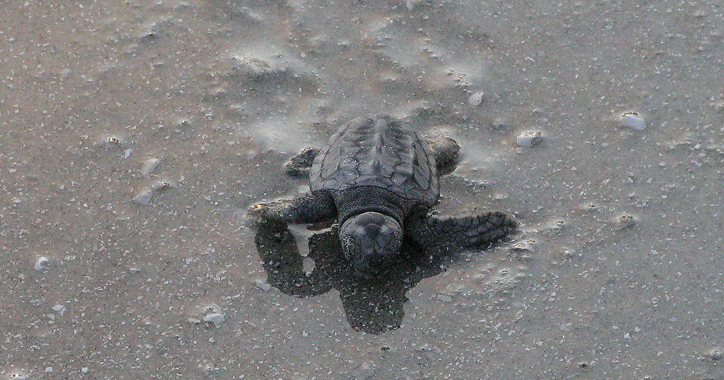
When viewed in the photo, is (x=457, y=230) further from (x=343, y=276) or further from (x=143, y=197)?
(x=143, y=197)

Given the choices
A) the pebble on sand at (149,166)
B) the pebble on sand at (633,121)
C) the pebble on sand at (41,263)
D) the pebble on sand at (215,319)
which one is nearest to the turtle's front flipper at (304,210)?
the pebble on sand at (215,319)

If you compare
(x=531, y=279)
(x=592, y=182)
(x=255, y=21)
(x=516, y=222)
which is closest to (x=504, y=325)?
(x=531, y=279)

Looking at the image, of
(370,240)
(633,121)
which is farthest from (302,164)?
(633,121)

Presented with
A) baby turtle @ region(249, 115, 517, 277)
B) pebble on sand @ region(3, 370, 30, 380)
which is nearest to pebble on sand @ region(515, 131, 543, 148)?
baby turtle @ region(249, 115, 517, 277)

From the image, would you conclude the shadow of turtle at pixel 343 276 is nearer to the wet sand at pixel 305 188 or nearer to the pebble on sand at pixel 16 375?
the wet sand at pixel 305 188

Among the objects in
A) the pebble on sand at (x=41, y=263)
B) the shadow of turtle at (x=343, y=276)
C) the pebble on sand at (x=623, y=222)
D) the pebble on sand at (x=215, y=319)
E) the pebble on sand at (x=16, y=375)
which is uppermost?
the pebble on sand at (x=623, y=222)

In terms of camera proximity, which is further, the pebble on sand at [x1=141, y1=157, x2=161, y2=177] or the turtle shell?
the pebble on sand at [x1=141, y1=157, x2=161, y2=177]

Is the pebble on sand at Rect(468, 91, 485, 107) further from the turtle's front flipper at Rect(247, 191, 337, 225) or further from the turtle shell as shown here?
the turtle's front flipper at Rect(247, 191, 337, 225)
